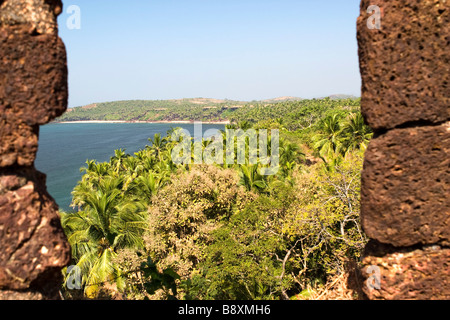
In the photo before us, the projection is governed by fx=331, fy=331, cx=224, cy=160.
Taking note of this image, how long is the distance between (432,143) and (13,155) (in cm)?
451

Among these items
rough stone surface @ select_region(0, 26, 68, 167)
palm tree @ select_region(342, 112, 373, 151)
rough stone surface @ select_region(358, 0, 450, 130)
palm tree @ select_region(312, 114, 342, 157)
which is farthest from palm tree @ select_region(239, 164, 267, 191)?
rough stone surface @ select_region(0, 26, 68, 167)

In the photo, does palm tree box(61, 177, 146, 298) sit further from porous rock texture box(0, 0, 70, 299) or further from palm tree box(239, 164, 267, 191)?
porous rock texture box(0, 0, 70, 299)

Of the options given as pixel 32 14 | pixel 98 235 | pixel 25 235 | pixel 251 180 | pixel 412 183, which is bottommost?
pixel 98 235

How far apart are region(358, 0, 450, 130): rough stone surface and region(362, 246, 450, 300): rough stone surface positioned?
1572 mm

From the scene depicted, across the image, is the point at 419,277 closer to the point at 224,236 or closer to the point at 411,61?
the point at 411,61

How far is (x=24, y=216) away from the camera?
3.38m

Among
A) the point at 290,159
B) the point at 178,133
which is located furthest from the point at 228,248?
the point at 178,133

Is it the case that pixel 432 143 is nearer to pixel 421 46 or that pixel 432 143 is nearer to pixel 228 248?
pixel 421 46

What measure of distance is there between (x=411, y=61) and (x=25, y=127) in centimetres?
417

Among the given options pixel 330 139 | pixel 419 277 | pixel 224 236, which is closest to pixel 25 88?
pixel 419 277

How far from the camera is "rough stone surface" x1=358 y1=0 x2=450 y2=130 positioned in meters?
3.62

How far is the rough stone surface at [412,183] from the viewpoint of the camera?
3713 millimetres

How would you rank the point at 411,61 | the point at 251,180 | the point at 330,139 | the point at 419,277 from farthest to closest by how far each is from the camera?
the point at 330,139 → the point at 251,180 → the point at 419,277 → the point at 411,61

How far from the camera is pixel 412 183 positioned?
3719 mm
